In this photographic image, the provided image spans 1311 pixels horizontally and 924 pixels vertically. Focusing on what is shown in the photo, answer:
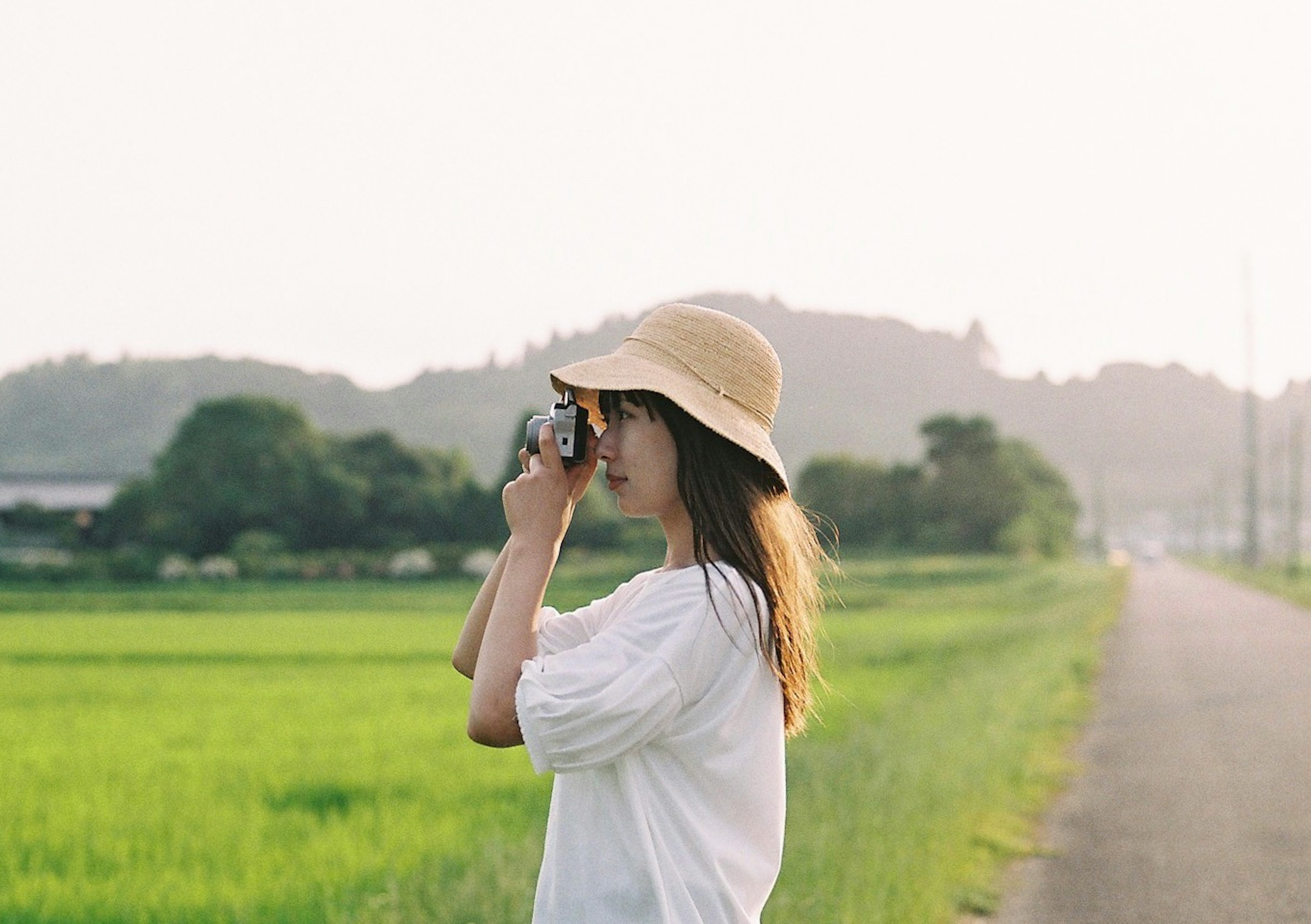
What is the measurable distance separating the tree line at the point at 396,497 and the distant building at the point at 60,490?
4813mm

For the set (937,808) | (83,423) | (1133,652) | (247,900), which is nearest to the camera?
(247,900)

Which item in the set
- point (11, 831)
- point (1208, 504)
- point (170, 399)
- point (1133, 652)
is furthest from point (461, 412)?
point (11, 831)

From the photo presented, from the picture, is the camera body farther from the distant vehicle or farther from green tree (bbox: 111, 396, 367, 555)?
the distant vehicle

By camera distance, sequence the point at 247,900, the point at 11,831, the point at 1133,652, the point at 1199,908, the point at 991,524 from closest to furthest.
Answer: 1. the point at 247,900
2. the point at 1199,908
3. the point at 11,831
4. the point at 1133,652
5. the point at 991,524

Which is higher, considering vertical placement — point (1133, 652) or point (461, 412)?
point (461, 412)

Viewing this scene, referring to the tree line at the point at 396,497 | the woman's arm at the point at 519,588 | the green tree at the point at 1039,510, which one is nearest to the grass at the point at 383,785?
the woman's arm at the point at 519,588

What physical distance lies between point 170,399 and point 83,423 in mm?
7947

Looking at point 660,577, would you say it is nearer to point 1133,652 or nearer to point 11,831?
point 11,831

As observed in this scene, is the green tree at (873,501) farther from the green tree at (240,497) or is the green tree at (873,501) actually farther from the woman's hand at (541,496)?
the woman's hand at (541,496)

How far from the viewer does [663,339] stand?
2.20 metres

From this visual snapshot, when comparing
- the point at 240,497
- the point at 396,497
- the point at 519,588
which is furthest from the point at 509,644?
the point at 240,497

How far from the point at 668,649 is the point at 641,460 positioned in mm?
319

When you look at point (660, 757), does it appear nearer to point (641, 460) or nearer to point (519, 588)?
point (519, 588)

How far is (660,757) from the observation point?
2016mm
